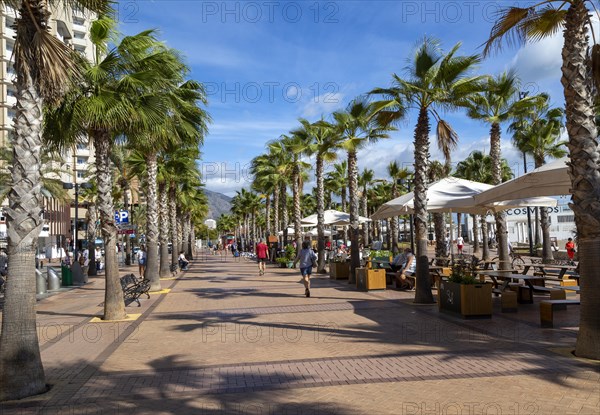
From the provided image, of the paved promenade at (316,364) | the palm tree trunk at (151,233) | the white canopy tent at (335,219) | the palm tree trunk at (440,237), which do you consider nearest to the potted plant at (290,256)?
the white canopy tent at (335,219)

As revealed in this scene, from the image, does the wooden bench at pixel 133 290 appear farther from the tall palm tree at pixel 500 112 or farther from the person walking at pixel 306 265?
the tall palm tree at pixel 500 112

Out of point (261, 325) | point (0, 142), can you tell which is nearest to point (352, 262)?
point (261, 325)

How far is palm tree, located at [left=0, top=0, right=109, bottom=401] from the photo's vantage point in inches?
249

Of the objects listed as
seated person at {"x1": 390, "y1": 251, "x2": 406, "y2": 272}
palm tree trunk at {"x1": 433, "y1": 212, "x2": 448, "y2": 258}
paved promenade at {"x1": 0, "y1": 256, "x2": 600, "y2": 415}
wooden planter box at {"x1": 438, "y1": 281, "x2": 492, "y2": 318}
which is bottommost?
paved promenade at {"x1": 0, "y1": 256, "x2": 600, "y2": 415}

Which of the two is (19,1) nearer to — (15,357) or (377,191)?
(15,357)

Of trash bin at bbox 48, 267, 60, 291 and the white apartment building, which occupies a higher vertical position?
the white apartment building

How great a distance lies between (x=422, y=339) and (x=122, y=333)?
5.58 m

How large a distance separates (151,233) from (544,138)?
2067 centimetres

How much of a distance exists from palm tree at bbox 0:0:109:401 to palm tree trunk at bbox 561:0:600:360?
6.39 metres

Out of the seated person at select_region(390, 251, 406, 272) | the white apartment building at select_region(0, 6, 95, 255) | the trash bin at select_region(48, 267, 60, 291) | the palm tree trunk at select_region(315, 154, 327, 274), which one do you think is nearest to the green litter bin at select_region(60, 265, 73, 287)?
the trash bin at select_region(48, 267, 60, 291)

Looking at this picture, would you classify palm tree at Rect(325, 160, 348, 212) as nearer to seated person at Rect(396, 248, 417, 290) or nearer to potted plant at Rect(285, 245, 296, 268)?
potted plant at Rect(285, 245, 296, 268)

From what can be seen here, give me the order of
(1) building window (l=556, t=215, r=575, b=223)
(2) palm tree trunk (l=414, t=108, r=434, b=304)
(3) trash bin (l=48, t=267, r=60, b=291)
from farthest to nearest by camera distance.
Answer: (1) building window (l=556, t=215, r=575, b=223), (3) trash bin (l=48, t=267, r=60, b=291), (2) palm tree trunk (l=414, t=108, r=434, b=304)

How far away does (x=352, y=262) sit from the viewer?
19.0m

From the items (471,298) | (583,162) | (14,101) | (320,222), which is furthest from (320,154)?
(14,101)
